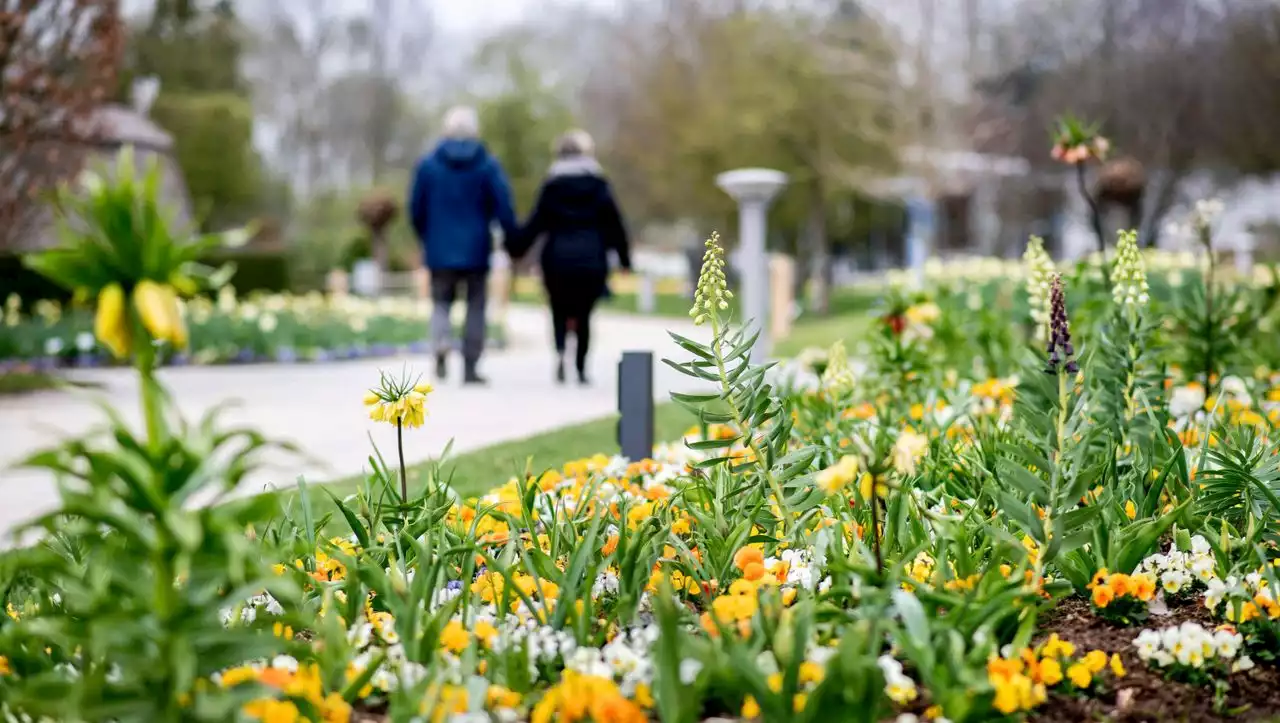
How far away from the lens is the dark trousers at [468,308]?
798 centimetres

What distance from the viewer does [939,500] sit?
3086 millimetres

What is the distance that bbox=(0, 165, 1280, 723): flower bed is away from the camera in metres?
1.71

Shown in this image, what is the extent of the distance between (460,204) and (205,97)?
84.3 feet

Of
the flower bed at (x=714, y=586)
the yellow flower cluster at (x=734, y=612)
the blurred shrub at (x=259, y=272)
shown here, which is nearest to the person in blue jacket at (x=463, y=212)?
the flower bed at (x=714, y=586)

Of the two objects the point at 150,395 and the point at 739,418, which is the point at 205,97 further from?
the point at 150,395

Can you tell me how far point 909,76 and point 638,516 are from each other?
17952mm

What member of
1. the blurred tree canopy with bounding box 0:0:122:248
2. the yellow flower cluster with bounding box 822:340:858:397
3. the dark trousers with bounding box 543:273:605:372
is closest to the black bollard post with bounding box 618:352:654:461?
the yellow flower cluster with bounding box 822:340:858:397

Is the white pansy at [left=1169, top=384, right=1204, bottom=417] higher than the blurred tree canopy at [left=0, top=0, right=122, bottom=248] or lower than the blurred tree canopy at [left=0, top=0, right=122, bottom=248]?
lower

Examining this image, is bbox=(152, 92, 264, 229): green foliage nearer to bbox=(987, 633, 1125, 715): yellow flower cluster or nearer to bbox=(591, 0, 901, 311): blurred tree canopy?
bbox=(591, 0, 901, 311): blurred tree canopy

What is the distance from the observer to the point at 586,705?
72.9 inches

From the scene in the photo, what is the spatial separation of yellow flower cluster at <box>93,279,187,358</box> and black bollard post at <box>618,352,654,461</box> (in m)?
2.64

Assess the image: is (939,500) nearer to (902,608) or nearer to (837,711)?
(902,608)

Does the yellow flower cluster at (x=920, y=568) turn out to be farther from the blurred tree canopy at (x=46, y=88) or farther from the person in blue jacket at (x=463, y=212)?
the blurred tree canopy at (x=46, y=88)

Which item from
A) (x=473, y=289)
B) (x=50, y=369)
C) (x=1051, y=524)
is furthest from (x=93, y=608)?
(x=50, y=369)
